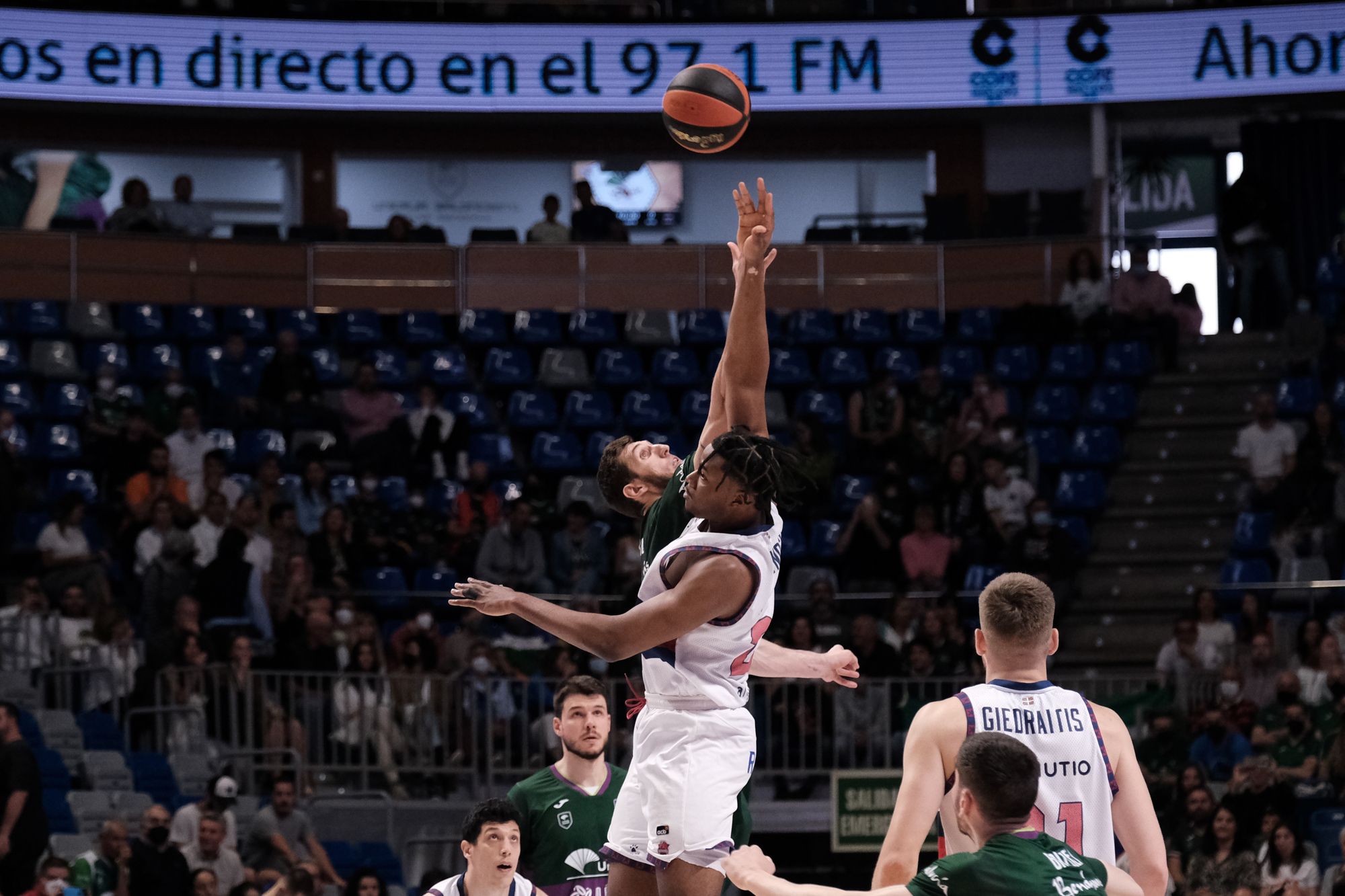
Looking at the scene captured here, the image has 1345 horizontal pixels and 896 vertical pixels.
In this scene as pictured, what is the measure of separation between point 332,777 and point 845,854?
3.66m

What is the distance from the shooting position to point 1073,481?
1664 cm

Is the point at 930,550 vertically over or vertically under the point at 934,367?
under

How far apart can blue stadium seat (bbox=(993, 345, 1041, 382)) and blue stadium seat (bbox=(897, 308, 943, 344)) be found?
0.73 m

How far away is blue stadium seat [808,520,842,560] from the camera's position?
15.9 m

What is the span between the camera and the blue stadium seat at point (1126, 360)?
17.8m

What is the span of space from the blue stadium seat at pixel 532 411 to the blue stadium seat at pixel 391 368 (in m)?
1.04

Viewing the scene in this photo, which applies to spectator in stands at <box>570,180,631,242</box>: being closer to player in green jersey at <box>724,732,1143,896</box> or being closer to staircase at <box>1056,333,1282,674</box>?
staircase at <box>1056,333,1282,674</box>

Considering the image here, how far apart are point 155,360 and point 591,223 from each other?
494 cm

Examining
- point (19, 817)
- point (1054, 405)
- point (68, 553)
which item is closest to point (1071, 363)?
point (1054, 405)

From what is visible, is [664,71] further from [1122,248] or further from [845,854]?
[845,854]

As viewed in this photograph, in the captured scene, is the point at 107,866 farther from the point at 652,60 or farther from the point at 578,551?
the point at 652,60

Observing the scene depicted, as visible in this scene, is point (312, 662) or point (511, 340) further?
point (511, 340)

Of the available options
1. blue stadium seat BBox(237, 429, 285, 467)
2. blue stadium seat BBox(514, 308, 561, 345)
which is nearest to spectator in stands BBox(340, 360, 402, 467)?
blue stadium seat BBox(237, 429, 285, 467)

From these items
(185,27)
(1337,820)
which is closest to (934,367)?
(1337,820)
